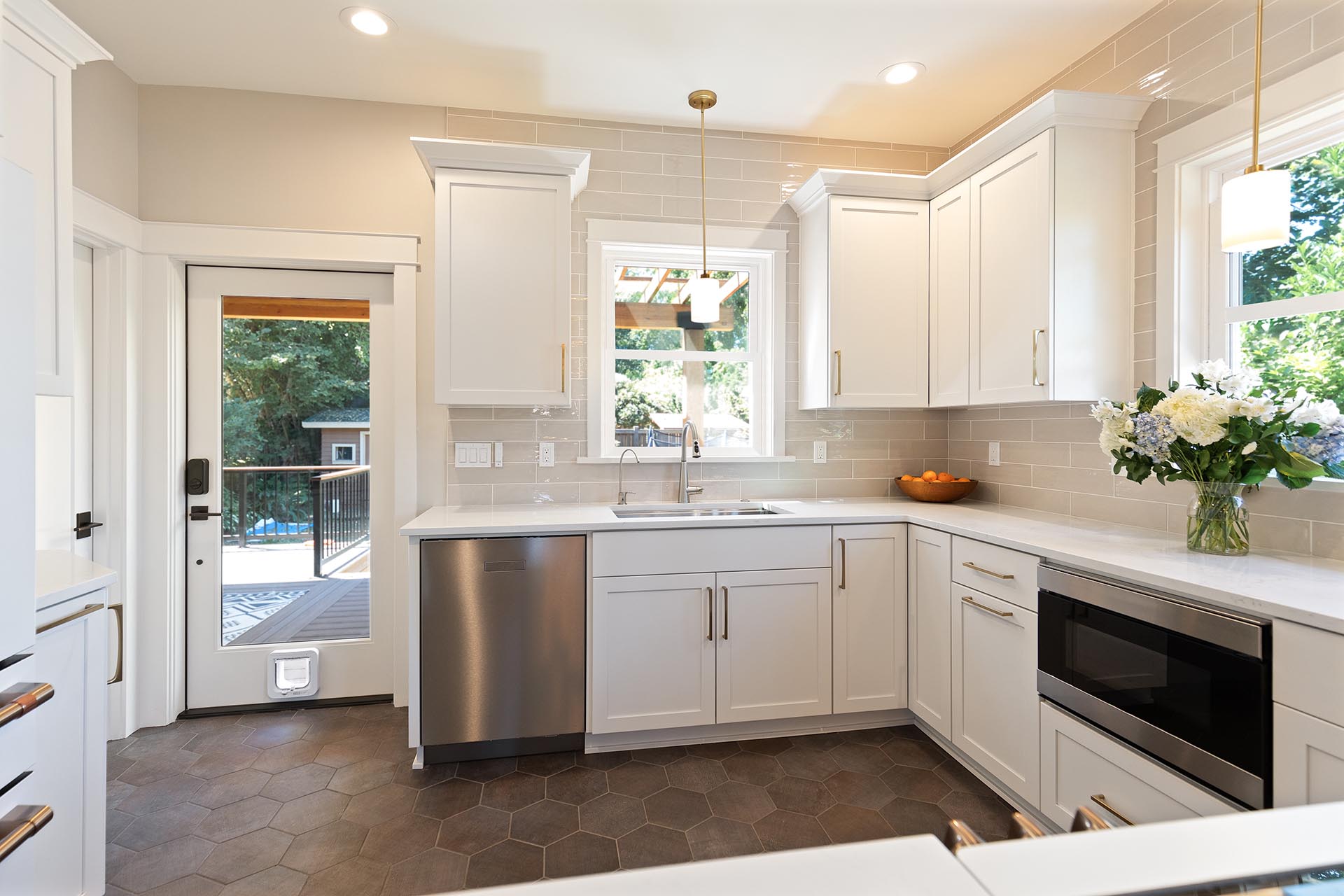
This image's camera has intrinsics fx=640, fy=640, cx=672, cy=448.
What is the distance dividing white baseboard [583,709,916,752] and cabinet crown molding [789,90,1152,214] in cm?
233

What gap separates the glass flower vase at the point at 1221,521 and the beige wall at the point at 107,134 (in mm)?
3959

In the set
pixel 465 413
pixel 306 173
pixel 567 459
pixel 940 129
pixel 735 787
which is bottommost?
pixel 735 787

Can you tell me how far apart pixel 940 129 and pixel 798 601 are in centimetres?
248

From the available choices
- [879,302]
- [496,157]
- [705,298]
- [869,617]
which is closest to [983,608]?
[869,617]

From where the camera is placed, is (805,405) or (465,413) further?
(805,405)

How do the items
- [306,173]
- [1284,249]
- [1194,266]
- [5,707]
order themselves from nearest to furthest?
[5,707] → [1284,249] → [1194,266] → [306,173]

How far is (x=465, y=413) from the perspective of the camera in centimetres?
299

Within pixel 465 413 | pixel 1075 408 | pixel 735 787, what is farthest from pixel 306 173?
pixel 1075 408

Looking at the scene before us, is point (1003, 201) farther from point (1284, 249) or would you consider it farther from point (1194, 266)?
point (1284, 249)

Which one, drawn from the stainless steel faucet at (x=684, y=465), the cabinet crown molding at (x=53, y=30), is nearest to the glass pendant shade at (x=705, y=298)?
the stainless steel faucet at (x=684, y=465)

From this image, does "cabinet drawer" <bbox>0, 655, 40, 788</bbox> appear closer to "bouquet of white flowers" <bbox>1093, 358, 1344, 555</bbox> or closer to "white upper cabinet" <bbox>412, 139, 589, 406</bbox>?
"white upper cabinet" <bbox>412, 139, 589, 406</bbox>

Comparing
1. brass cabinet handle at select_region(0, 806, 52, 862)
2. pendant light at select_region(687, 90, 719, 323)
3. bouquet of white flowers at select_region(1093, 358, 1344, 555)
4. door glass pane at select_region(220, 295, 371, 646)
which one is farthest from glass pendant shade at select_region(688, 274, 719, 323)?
brass cabinet handle at select_region(0, 806, 52, 862)

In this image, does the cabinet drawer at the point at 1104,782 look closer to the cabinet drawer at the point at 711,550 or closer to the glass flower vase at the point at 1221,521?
the glass flower vase at the point at 1221,521

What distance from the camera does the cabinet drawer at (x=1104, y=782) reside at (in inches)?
59.2
